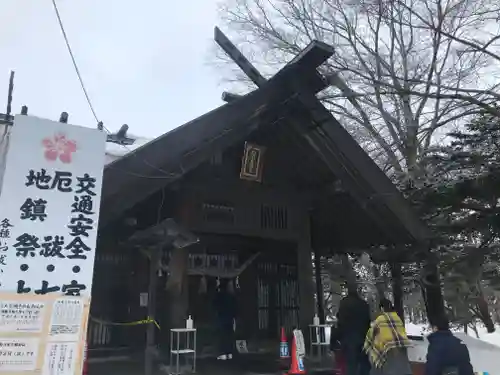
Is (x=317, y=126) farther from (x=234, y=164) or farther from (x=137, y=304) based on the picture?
(x=137, y=304)

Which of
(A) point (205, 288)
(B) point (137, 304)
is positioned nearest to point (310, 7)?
(A) point (205, 288)

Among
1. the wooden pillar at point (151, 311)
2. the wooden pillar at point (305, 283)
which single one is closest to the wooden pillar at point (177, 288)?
the wooden pillar at point (151, 311)

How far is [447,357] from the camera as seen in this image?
5.16 metres

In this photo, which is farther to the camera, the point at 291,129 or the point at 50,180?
the point at 291,129

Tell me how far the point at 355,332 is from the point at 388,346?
90 cm

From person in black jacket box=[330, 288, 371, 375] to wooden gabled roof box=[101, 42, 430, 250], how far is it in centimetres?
227

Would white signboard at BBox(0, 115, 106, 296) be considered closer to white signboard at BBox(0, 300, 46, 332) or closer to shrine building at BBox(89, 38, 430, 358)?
white signboard at BBox(0, 300, 46, 332)

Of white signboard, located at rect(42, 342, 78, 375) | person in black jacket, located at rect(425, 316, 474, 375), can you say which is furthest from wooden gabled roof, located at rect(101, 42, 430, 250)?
person in black jacket, located at rect(425, 316, 474, 375)

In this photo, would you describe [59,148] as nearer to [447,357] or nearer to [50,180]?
[50,180]

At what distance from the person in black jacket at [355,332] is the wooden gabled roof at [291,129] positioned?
2.27 meters

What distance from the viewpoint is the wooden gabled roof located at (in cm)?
617

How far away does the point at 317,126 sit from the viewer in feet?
26.1

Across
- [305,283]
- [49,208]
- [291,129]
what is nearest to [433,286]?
[305,283]

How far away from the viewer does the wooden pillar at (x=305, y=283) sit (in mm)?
8742
